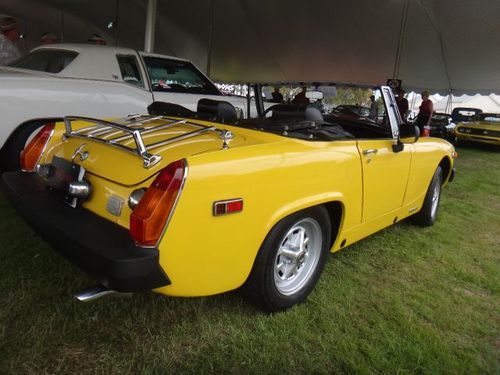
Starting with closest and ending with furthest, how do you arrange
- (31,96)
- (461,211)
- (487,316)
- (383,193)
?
(487,316) → (383,193) → (31,96) → (461,211)

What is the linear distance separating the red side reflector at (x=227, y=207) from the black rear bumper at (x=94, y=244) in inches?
12.8

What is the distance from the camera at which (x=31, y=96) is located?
12.3 ft

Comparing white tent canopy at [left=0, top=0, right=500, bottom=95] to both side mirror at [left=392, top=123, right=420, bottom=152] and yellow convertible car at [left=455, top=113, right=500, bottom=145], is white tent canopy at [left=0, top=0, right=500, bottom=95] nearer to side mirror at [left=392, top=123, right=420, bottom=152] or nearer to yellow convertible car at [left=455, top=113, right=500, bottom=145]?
yellow convertible car at [left=455, top=113, right=500, bottom=145]

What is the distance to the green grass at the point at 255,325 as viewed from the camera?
1886 millimetres

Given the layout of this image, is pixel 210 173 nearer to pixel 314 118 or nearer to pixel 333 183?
pixel 333 183

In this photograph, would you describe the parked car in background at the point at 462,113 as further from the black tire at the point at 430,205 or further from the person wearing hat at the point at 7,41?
the person wearing hat at the point at 7,41

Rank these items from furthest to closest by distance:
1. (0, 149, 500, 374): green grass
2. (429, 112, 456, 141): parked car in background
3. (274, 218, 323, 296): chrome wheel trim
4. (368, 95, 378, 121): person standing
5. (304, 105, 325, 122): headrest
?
1. (429, 112, 456, 141): parked car in background
2. (368, 95, 378, 121): person standing
3. (304, 105, 325, 122): headrest
4. (274, 218, 323, 296): chrome wheel trim
5. (0, 149, 500, 374): green grass

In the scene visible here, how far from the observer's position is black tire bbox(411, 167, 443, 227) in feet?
12.9

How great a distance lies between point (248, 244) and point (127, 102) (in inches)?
128

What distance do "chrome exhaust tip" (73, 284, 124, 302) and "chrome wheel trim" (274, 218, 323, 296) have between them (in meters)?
0.91

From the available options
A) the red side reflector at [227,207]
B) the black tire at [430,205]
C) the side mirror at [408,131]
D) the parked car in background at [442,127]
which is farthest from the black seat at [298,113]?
the parked car in background at [442,127]

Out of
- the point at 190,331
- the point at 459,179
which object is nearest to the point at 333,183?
the point at 190,331

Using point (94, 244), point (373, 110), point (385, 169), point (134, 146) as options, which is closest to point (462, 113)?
point (373, 110)

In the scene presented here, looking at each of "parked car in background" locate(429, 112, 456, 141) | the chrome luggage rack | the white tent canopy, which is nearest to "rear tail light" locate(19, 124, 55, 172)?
the chrome luggage rack
